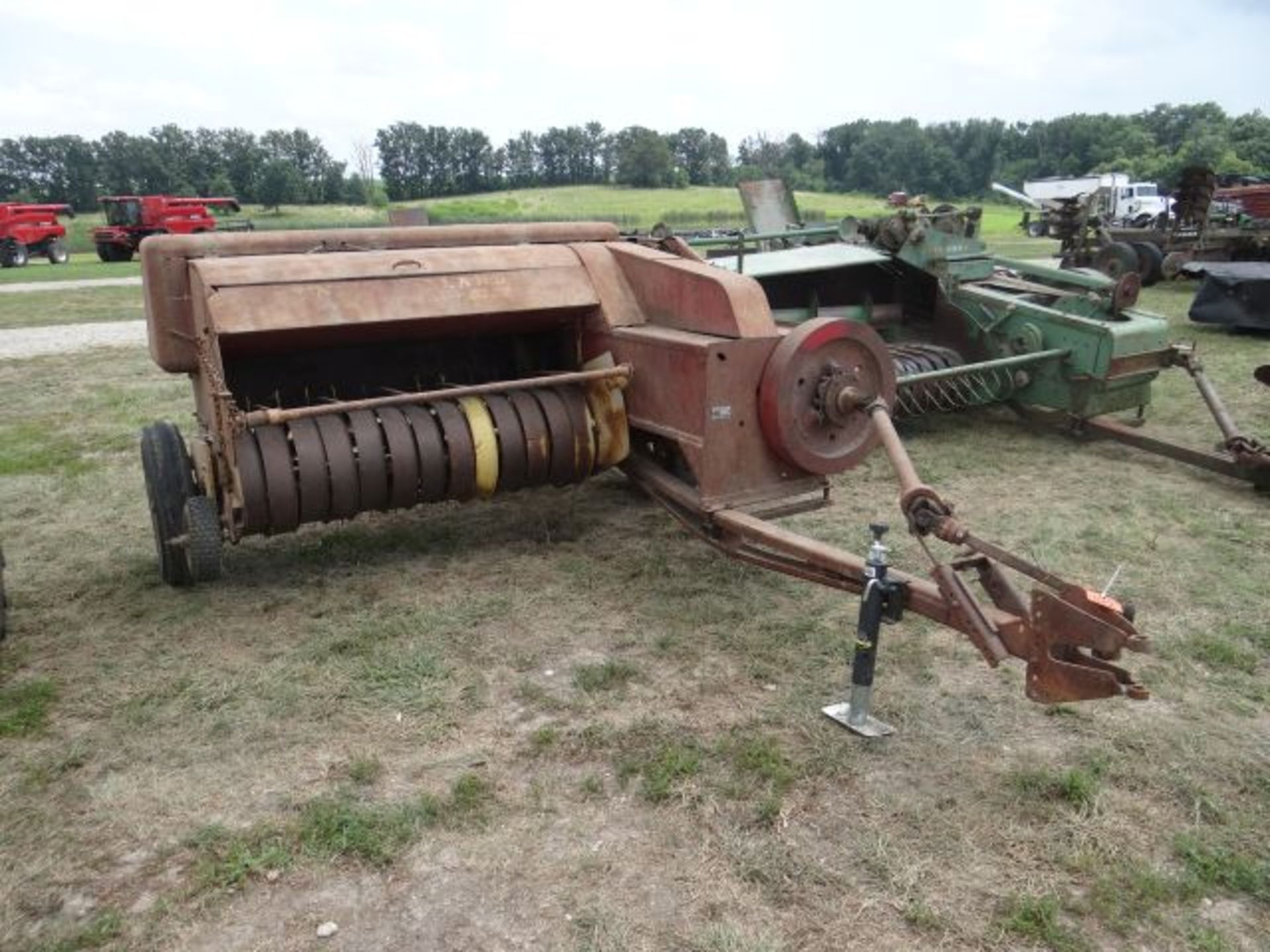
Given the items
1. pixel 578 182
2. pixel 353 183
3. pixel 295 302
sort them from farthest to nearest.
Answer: pixel 578 182 → pixel 353 183 → pixel 295 302

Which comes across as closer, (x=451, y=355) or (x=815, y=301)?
(x=451, y=355)

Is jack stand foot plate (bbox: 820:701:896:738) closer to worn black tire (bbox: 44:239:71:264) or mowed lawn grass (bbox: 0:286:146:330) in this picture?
mowed lawn grass (bbox: 0:286:146:330)

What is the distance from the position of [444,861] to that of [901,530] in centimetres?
301

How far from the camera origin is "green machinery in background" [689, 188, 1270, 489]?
6184 mm

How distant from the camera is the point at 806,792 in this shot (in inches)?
110

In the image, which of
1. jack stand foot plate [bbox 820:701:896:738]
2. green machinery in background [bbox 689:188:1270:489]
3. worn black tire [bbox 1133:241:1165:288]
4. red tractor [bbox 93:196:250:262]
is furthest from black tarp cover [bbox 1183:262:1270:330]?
red tractor [bbox 93:196:250:262]

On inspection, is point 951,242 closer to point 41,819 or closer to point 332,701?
point 332,701

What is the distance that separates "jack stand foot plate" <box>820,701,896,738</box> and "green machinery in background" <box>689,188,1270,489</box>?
3.05 m

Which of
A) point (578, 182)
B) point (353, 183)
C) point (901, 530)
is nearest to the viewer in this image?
point (901, 530)

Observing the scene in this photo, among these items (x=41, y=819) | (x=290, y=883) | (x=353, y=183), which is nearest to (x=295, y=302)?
(x=41, y=819)

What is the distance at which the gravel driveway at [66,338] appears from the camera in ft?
37.1

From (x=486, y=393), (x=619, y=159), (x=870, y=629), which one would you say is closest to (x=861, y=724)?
(x=870, y=629)

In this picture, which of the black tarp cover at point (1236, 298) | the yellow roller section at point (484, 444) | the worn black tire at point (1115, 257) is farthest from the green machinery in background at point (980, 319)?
the worn black tire at point (1115, 257)

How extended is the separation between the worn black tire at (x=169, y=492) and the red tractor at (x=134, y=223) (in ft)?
94.9
